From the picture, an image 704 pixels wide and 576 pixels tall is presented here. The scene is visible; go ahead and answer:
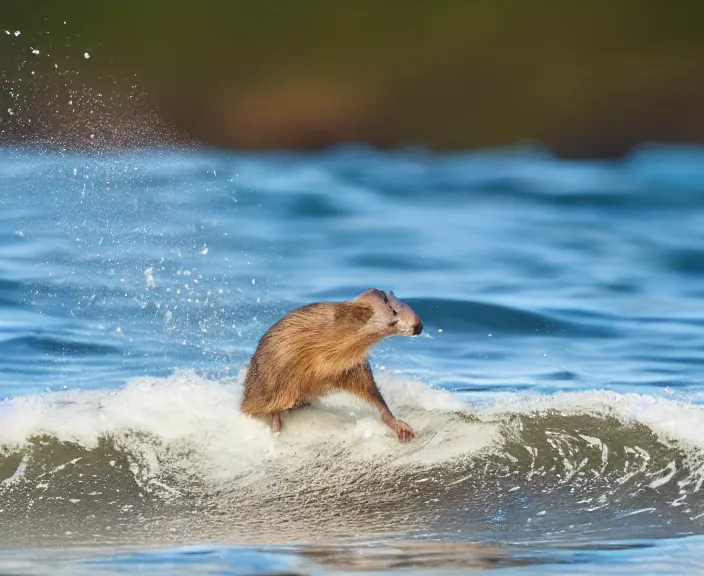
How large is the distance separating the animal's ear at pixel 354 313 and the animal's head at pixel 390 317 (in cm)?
2

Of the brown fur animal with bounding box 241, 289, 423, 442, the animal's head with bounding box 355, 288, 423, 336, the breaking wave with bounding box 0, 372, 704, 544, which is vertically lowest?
the breaking wave with bounding box 0, 372, 704, 544

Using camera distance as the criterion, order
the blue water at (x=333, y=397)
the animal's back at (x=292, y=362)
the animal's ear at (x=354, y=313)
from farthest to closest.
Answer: the animal's back at (x=292, y=362) → the animal's ear at (x=354, y=313) → the blue water at (x=333, y=397)

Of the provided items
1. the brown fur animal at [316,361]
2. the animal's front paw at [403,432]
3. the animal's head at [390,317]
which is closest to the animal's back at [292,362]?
the brown fur animal at [316,361]

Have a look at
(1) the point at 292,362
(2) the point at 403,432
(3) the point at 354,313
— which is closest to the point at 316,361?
(1) the point at 292,362

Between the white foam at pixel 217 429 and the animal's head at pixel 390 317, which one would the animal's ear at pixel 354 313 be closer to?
the animal's head at pixel 390 317

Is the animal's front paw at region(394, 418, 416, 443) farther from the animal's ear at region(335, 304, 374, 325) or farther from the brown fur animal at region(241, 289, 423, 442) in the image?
the animal's ear at region(335, 304, 374, 325)

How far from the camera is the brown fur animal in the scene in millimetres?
6746

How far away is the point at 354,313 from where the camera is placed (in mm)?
6707

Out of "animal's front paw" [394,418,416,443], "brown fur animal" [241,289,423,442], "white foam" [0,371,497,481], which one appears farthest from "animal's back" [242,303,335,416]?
"animal's front paw" [394,418,416,443]

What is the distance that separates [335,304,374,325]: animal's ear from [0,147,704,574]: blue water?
1.88 ft

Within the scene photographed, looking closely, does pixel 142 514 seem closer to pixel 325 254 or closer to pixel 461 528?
pixel 461 528

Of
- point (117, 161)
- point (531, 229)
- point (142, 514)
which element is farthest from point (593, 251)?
point (142, 514)

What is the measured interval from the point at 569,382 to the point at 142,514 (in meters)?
3.73

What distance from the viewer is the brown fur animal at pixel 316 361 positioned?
6746mm
